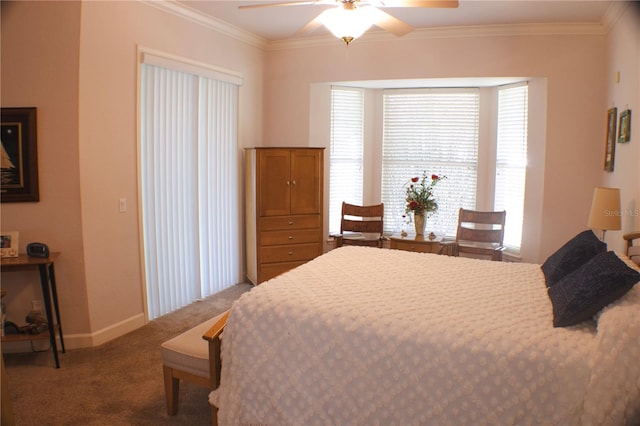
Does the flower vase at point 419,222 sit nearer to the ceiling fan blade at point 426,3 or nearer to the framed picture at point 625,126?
the framed picture at point 625,126

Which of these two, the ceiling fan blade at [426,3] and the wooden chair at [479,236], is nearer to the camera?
the ceiling fan blade at [426,3]

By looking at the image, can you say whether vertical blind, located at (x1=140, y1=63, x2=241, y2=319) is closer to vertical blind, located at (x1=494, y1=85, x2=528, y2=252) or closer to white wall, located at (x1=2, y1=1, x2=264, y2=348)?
white wall, located at (x1=2, y1=1, x2=264, y2=348)

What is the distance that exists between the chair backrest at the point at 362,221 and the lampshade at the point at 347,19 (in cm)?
283

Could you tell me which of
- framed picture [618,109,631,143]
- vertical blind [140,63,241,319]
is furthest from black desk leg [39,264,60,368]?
framed picture [618,109,631,143]

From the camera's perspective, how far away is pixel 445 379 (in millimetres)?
2000

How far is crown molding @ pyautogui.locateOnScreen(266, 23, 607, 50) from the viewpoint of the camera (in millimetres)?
4551

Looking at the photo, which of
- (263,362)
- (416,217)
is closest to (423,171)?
(416,217)

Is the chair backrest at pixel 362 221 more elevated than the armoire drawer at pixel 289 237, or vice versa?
the chair backrest at pixel 362 221

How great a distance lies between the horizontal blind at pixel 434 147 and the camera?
5.56 metres

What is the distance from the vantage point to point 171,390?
9.04 feet

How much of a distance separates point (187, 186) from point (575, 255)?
333 centimetres

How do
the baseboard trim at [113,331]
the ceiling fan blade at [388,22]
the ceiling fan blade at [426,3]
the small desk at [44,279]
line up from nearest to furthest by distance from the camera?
1. the ceiling fan blade at [426,3]
2. the ceiling fan blade at [388,22]
3. the small desk at [44,279]
4. the baseboard trim at [113,331]

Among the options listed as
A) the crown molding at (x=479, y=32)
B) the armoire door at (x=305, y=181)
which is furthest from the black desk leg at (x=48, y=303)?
the crown molding at (x=479, y=32)

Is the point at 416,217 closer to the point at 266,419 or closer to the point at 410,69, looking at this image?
the point at 410,69
